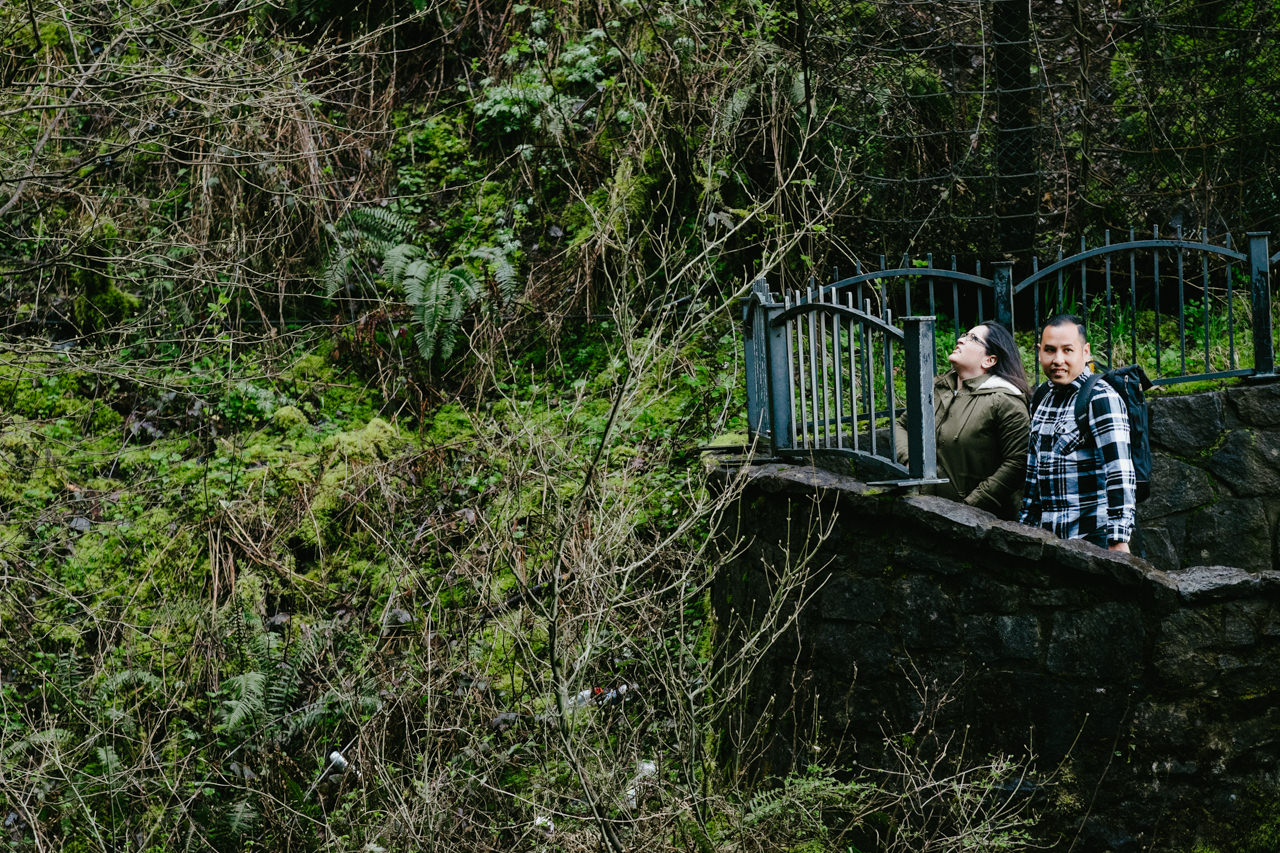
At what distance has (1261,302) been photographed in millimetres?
6711

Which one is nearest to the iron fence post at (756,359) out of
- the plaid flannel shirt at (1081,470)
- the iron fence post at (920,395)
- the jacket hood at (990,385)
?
the jacket hood at (990,385)

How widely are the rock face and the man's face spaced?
757mm

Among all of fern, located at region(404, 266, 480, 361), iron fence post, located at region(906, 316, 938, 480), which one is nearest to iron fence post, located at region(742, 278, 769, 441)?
iron fence post, located at region(906, 316, 938, 480)

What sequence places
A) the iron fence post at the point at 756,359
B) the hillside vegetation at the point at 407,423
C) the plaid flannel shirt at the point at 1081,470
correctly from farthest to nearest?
1. the iron fence post at the point at 756,359
2. the hillside vegetation at the point at 407,423
3. the plaid flannel shirt at the point at 1081,470

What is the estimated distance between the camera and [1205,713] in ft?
14.8

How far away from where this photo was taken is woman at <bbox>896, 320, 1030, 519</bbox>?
5.46m

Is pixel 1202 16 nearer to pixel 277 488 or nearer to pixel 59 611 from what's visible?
pixel 277 488

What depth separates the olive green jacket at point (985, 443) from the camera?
17.9 feet

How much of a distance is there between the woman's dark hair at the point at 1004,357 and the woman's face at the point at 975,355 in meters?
0.02

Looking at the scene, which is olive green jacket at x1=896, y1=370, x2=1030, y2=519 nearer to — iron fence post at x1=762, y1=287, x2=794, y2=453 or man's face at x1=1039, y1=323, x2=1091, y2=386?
man's face at x1=1039, y1=323, x2=1091, y2=386

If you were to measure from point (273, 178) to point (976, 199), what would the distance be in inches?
269

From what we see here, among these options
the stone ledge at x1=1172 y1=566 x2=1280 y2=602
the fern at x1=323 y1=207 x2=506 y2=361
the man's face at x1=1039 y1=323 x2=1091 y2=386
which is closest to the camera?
the stone ledge at x1=1172 y1=566 x2=1280 y2=602

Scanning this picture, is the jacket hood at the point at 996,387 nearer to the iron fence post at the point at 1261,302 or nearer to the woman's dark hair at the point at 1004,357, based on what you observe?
the woman's dark hair at the point at 1004,357

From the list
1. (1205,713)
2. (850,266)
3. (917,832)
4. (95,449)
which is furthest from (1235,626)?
(95,449)
